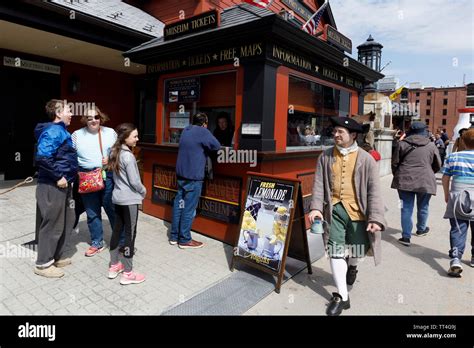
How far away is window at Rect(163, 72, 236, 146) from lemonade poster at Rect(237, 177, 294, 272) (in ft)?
5.89

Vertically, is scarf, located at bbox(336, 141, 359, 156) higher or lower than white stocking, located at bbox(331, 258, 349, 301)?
higher

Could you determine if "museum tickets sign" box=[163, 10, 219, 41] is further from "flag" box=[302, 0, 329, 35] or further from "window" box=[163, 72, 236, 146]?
"flag" box=[302, 0, 329, 35]

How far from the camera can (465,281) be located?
3.79 m

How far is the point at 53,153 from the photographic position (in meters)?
3.41

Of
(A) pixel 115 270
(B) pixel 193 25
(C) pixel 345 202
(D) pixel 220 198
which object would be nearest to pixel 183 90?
(B) pixel 193 25

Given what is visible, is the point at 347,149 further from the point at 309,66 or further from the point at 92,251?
the point at 92,251

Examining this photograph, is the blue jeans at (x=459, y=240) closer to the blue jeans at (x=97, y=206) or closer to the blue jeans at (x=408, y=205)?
the blue jeans at (x=408, y=205)

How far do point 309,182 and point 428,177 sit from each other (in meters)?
1.86

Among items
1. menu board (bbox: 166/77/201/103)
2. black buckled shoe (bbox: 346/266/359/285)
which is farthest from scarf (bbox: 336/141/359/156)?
menu board (bbox: 166/77/201/103)

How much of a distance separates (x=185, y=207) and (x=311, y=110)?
10.1 ft

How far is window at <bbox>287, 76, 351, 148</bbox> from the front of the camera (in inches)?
209
